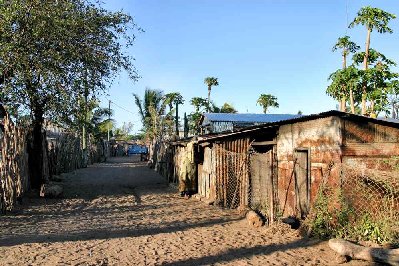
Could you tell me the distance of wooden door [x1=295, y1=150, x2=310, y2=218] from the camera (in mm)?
9211

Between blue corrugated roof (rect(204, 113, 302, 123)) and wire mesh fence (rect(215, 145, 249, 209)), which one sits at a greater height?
blue corrugated roof (rect(204, 113, 302, 123))

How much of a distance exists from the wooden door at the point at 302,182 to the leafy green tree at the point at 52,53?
739cm

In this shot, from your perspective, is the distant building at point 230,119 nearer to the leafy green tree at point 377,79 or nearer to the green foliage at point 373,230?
the leafy green tree at point 377,79

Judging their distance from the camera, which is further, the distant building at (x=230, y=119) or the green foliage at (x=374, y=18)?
the distant building at (x=230, y=119)

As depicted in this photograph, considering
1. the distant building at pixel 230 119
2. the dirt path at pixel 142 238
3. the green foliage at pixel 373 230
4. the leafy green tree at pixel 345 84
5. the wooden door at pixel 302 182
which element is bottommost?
the dirt path at pixel 142 238

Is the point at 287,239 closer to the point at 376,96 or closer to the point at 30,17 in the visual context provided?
the point at 30,17

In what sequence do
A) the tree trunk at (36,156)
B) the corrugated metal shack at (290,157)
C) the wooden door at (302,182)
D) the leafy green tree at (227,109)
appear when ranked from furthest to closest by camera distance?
the leafy green tree at (227,109), the tree trunk at (36,156), the wooden door at (302,182), the corrugated metal shack at (290,157)

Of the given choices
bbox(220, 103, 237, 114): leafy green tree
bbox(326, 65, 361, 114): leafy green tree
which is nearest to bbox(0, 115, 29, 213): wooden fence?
bbox(326, 65, 361, 114): leafy green tree

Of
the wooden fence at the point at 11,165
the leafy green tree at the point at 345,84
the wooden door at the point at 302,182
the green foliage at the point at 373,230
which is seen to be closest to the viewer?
the green foliage at the point at 373,230

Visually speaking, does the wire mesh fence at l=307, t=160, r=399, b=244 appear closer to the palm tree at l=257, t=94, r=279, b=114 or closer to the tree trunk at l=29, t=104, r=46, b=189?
the tree trunk at l=29, t=104, r=46, b=189

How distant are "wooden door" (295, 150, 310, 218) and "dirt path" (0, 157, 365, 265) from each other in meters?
1.12

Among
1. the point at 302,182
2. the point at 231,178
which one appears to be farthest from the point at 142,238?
the point at 231,178

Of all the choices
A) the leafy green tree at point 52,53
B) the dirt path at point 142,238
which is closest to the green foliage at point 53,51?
the leafy green tree at point 52,53

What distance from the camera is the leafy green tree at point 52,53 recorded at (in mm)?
11535
